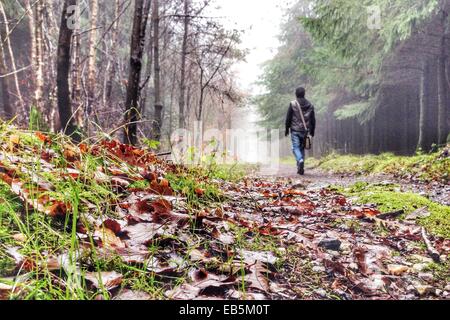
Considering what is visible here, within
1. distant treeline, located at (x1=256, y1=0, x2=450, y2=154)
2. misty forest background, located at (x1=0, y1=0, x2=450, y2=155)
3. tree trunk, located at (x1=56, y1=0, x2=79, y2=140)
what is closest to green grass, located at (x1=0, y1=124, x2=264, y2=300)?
misty forest background, located at (x1=0, y1=0, x2=450, y2=155)

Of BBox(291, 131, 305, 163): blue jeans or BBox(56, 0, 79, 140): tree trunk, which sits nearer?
BBox(56, 0, 79, 140): tree trunk

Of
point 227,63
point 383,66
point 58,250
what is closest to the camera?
point 58,250

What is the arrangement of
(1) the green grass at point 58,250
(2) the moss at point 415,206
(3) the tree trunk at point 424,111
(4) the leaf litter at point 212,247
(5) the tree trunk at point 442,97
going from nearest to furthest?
1. (1) the green grass at point 58,250
2. (4) the leaf litter at point 212,247
3. (2) the moss at point 415,206
4. (5) the tree trunk at point 442,97
5. (3) the tree trunk at point 424,111

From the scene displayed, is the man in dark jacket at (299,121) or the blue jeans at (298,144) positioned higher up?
the man in dark jacket at (299,121)

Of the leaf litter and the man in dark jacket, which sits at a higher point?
the man in dark jacket

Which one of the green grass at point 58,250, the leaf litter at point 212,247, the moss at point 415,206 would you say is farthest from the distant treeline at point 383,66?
the green grass at point 58,250

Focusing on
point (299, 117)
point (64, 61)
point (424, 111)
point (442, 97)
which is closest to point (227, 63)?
point (299, 117)

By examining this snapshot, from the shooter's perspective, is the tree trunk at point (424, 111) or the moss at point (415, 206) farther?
the tree trunk at point (424, 111)

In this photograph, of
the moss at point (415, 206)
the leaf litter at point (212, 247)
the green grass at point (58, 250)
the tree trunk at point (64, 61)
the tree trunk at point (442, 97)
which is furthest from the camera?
the tree trunk at point (442, 97)

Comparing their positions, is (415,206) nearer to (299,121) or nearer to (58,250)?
(58,250)

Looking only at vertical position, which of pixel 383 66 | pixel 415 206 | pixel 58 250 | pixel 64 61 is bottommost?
pixel 415 206

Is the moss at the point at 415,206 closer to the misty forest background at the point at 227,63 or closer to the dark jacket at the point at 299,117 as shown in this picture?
the misty forest background at the point at 227,63

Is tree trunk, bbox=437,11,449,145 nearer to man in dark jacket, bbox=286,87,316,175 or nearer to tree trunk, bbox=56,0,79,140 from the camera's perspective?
man in dark jacket, bbox=286,87,316,175

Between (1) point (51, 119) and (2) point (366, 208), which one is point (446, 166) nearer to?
(2) point (366, 208)
